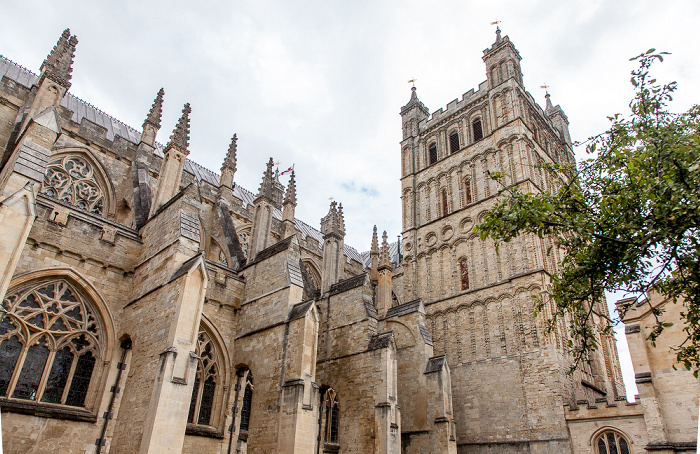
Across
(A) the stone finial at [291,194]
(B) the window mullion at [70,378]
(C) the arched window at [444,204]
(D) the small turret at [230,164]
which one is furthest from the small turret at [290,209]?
(B) the window mullion at [70,378]

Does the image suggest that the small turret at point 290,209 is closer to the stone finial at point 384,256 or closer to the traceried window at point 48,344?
the stone finial at point 384,256

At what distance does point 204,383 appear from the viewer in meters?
12.9

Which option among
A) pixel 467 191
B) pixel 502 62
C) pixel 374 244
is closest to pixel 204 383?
pixel 374 244

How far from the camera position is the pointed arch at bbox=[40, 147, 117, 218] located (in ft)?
50.2

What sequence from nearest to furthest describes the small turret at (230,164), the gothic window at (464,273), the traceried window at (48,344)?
the traceried window at (48,344), the small turret at (230,164), the gothic window at (464,273)

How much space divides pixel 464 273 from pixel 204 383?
578 inches

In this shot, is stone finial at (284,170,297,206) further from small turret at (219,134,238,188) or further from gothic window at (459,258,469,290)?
gothic window at (459,258,469,290)

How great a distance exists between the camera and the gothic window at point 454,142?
27.8 meters

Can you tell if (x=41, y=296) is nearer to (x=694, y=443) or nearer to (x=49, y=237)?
(x=49, y=237)

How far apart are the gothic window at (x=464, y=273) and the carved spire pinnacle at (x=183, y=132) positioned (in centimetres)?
1477

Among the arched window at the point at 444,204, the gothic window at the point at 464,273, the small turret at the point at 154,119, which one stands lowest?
the gothic window at the point at 464,273

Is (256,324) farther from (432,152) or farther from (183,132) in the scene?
(432,152)

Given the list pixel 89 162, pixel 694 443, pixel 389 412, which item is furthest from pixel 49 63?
pixel 694 443

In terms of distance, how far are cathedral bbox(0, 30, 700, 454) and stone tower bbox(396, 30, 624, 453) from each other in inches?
3.9
